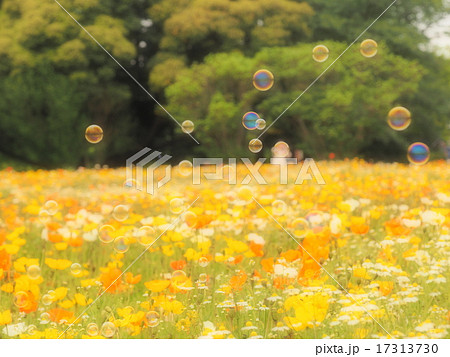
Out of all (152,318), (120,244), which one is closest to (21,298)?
(152,318)

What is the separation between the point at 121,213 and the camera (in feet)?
15.5

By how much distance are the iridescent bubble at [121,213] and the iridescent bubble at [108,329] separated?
2.17 m

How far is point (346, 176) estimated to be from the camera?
7703mm

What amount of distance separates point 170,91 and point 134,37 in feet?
12.4

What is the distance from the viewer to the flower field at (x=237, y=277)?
2.50 m

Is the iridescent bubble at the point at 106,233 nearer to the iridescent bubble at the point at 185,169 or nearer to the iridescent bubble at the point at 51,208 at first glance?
the iridescent bubble at the point at 51,208

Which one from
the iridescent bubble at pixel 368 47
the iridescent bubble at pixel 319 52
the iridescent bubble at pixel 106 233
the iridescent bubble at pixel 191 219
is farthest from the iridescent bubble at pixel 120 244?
the iridescent bubble at pixel 368 47

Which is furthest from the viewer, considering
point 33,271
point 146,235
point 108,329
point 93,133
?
point 93,133

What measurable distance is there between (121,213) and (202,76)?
13.0m

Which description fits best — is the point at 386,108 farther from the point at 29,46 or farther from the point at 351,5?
the point at 29,46

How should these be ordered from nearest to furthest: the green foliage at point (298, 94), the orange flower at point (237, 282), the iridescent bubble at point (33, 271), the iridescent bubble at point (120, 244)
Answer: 1. the orange flower at point (237, 282)
2. the iridescent bubble at point (33, 271)
3. the iridescent bubble at point (120, 244)
4. the green foliage at point (298, 94)

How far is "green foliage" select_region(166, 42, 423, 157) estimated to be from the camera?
56.2 ft

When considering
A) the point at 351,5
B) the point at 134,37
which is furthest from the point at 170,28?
the point at 351,5

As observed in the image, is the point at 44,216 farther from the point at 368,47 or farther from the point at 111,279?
the point at 368,47
